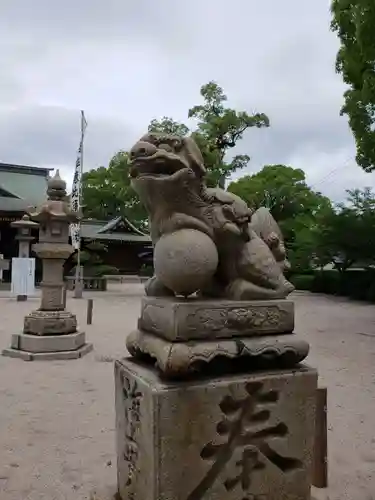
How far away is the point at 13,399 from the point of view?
5152 mm

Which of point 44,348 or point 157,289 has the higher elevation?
point 157,289

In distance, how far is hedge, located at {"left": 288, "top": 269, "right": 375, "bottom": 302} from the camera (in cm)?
2055

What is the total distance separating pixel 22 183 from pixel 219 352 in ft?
99.8

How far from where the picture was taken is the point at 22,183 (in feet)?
98.5

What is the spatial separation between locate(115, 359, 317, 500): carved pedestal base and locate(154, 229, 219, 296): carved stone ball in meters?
0.45

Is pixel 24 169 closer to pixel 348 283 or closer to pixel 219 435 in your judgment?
pixel 348 283

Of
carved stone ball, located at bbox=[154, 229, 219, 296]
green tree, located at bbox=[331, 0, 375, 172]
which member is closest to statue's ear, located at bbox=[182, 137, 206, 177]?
carved stone ball, located at bbox=[154, 229, 219, 296]

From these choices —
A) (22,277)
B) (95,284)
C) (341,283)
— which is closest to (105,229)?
(95,284)

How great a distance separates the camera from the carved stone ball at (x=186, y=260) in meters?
2.11

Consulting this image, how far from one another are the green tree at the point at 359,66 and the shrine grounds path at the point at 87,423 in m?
4.96

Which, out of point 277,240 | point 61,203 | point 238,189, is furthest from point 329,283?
point 277,240

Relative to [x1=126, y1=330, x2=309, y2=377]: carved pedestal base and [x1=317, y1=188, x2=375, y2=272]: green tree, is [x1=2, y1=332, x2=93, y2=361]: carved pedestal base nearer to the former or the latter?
[x1=126, y1=330, x2=309, y2=377]: carved pedestal base

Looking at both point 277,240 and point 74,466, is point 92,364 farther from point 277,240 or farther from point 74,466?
point 277,240

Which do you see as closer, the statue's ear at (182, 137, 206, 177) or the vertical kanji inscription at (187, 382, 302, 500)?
the vertical kanji inscription at (187, 382, 302, 500)
